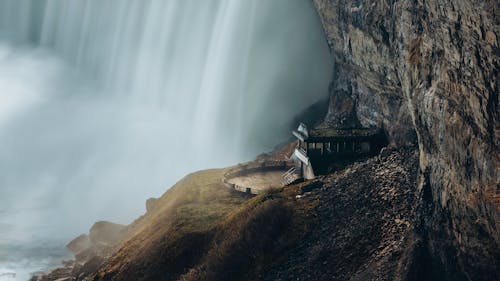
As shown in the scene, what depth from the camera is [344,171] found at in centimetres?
6009

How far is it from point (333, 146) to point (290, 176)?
20.4 feet

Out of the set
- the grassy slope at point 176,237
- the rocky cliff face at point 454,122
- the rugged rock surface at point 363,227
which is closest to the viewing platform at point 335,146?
the rocky cliff face at point 454,122

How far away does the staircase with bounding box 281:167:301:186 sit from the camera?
68.7 meters

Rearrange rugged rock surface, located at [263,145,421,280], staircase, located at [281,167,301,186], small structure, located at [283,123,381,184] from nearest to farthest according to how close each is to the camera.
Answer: rugged rock surface, located at [263,145,421,280]
small structure, located at [283,123,381,184]
staircase, located at [281,167,301,186]

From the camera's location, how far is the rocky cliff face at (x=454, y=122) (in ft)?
132

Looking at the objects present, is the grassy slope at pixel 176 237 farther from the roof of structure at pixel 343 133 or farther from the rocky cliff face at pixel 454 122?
the rocky cliff face at pixel 454 122

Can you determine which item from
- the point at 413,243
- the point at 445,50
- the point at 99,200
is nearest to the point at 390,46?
the point at 445,50

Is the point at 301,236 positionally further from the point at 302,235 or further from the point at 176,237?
the point at 176,237

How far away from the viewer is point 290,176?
7025 cm

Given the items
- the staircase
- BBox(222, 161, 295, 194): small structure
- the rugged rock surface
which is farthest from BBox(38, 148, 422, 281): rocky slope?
the staircase

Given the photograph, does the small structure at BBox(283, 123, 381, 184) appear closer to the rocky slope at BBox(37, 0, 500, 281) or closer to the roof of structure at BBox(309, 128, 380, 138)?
the roof of structure at BBox(309, 128, 380, 138)

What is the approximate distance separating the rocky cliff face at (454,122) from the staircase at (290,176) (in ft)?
42.8

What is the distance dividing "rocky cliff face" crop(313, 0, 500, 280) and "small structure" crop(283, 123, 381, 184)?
6457mm

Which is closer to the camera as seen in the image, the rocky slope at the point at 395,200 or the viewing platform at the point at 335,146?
the rocky slope at the point at 395,200
